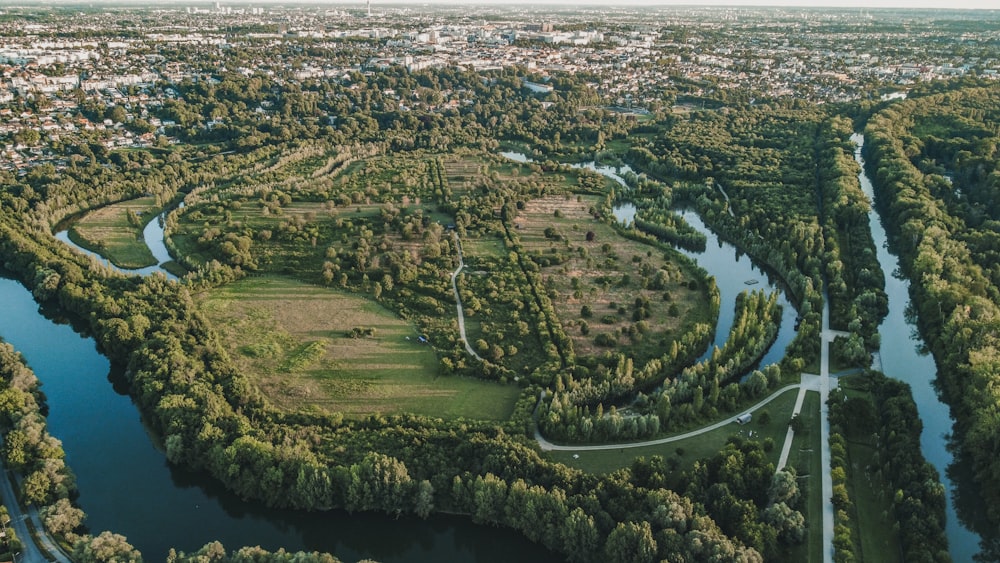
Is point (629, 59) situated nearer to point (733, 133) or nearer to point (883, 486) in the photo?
point (733, 133)

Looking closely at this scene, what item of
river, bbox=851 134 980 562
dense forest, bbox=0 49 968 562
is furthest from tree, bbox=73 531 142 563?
river, bbox=851 134 980 562

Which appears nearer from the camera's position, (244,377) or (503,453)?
(503,453)

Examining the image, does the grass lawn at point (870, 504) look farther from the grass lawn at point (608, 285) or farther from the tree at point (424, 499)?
the tree at point (424, 499)

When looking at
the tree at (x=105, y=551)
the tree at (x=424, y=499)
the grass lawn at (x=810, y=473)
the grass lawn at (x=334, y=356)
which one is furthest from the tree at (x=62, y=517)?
the grass lawn at (x=810, y=473)

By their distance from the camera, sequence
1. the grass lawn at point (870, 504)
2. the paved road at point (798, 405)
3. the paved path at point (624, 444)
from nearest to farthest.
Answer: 1. the grass lawn at point (870, 504)
2. the paved road at point (798, 405)
3. the paved path at point (624, 444)

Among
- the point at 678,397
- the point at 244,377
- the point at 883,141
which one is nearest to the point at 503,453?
the point at 678,397

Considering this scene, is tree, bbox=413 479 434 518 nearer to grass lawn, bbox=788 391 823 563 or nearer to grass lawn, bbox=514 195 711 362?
grass lawn, bbox=788 391 823 563
